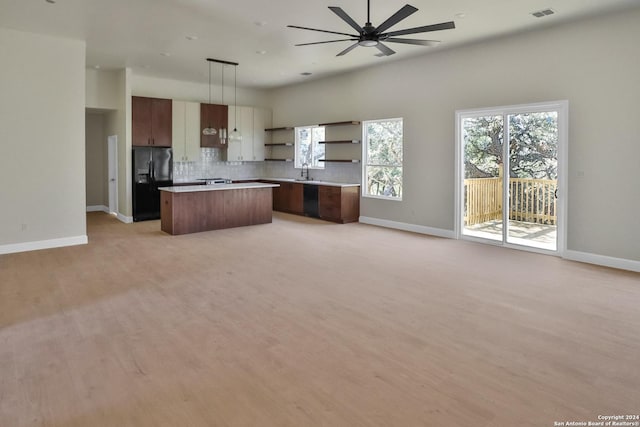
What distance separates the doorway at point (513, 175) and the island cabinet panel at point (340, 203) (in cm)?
240

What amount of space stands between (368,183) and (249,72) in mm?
3519

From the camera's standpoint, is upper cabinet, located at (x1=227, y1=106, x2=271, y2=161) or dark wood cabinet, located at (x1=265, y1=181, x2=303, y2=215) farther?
upper cabinet, located at (x1=227, y1=106, x2=271, y2=161)

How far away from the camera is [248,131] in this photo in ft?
35.0

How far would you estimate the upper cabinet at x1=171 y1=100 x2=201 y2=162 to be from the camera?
934cm

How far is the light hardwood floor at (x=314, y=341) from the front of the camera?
223 cm

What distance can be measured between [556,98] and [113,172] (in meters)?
8.95

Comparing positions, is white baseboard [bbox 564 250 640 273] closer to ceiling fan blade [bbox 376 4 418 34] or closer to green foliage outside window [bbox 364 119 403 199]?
green foliage outside window [bbox 364 119 403 199]

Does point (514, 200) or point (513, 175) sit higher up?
point (513, 175)

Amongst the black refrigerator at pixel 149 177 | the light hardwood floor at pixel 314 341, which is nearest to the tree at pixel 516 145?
the light hardwood floor at pixel 314 341

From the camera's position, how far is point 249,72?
8875mm

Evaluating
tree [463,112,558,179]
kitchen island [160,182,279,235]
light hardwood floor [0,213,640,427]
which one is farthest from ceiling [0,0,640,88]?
light hardwood floor [0,213,640,427]

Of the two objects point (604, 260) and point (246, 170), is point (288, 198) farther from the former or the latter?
point (604, 260)

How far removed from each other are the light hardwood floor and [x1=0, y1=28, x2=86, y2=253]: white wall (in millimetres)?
812

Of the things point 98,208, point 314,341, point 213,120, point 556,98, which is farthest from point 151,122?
point 556,98
